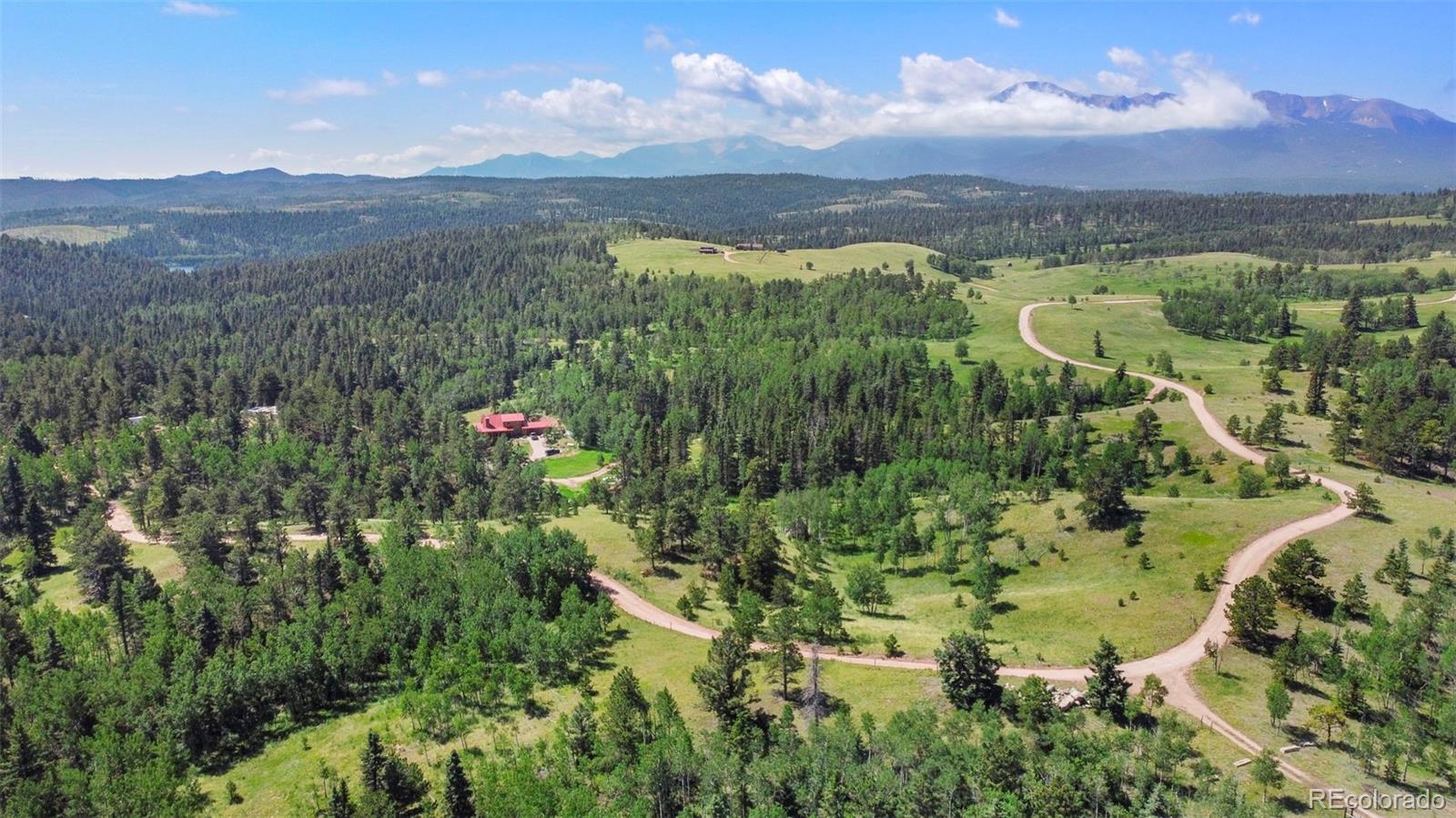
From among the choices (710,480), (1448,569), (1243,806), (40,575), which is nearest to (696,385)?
(710,480)

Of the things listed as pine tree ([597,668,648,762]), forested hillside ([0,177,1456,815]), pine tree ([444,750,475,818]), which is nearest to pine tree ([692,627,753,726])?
forested hillside ([0,177,1456,815])

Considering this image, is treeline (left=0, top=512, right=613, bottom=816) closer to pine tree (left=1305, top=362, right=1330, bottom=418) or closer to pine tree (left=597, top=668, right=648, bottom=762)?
pine tree (left=597, top=668, right=648, bottom=762)

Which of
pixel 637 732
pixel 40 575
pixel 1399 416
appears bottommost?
pixel 40 575

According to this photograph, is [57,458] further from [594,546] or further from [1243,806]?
[1243,806]

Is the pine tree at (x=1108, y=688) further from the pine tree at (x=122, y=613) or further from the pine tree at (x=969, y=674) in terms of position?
the pine tree at (x=122, y=613)

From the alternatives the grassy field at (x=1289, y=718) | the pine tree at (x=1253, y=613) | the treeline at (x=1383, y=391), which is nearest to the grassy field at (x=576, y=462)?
the pine tree at (x=1253, y=613)
